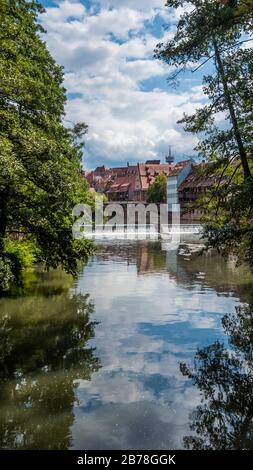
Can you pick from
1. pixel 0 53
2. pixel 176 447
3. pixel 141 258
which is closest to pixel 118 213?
pixel 141 258

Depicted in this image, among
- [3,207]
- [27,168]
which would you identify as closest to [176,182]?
[3,207]

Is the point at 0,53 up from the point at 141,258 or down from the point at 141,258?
up

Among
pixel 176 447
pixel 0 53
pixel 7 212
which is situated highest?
pixel 0 53

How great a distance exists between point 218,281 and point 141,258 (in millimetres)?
11807

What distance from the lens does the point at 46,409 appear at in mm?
9023

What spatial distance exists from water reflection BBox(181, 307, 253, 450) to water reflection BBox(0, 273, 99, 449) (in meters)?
2.51

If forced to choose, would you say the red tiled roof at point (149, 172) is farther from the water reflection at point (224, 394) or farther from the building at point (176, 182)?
the water reflection at point (224, 394)

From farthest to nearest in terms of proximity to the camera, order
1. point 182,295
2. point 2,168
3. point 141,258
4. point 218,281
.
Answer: point 141,258, point 218,281, point 182,295, point 2,168

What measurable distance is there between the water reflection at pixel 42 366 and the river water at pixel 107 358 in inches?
1.0

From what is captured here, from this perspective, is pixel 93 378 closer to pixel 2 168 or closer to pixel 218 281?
pixel 2 168

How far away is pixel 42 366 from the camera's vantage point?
1149cm

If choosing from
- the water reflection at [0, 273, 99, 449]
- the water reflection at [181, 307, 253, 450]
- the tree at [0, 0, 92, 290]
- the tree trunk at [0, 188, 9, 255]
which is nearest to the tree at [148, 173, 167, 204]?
the water reflection at [0, 273, 99, 449]

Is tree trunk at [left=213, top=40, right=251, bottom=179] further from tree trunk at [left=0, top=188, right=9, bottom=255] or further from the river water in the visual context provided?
tree trunk at [left=0, top=188, right=9, bottom=255]

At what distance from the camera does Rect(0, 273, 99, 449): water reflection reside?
320 inches
